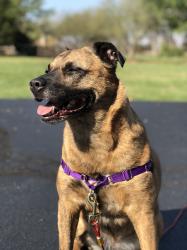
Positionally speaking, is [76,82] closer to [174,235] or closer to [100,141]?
[100,141]

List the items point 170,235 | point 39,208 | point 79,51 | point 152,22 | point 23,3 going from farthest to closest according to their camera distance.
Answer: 1. point 152,22
2. point 23,3
3. point 39,208
4. point 170,235
5. point 79,51

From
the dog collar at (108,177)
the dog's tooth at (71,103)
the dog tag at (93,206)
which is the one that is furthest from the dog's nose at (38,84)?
the dog tag at (93,206)

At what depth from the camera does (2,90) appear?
658 inches

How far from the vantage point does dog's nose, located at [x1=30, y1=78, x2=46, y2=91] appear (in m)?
3.79

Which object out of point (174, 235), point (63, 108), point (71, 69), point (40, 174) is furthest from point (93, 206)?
point (40, 174)

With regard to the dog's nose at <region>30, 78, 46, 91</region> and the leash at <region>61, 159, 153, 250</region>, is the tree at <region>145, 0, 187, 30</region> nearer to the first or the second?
the leash at <region>61, 159, 153, 250</region>

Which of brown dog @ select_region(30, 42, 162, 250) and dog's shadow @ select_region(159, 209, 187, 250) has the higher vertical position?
brown dog @ select_region(30, 42, 162, 250)

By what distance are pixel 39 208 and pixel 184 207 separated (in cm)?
158

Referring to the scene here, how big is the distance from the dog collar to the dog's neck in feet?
0.19

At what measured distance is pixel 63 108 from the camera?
12.8 feet

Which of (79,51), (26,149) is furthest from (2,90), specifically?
(79,51)

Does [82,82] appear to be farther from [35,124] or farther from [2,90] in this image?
[2,90]

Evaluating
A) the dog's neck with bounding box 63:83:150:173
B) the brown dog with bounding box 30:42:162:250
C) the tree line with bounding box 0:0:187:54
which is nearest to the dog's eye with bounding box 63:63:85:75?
the brown dog with bounding box 30:42:162:250

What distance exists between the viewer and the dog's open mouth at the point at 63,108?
385 centimetres
